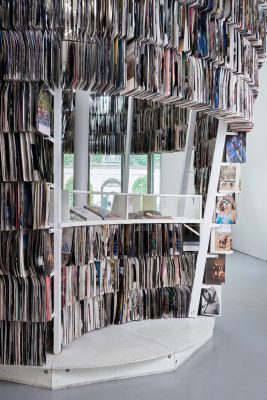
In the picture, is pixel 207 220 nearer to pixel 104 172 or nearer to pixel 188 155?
pixel 188 155

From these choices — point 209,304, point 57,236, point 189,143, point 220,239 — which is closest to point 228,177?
point 220,239

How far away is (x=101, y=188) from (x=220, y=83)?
354 inches

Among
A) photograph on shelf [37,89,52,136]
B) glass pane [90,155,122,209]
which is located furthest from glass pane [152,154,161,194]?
photograph on shelf [37,89,52,136]

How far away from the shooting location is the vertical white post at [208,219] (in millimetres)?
5062

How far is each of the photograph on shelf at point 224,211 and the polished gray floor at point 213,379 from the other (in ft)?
3.92

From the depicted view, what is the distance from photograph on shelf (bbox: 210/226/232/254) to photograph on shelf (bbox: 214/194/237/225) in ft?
0.28

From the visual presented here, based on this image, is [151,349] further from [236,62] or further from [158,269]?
[236,62]

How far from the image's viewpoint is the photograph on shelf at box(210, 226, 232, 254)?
206 inches

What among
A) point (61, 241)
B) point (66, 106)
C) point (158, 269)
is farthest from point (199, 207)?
point (66, 106)

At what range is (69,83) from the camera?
11.8 feet

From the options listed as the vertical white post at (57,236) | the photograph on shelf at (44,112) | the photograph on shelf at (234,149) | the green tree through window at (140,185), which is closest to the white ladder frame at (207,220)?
the photograph on shelf at (234,149)

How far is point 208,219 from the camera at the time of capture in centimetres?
518

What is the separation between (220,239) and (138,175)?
8127 millimetres

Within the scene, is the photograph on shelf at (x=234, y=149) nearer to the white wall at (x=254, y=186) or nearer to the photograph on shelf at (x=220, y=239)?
the photograph on shelf at (x=220, y=239)
